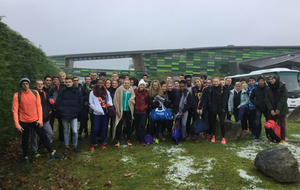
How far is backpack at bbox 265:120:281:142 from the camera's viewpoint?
5672 mm

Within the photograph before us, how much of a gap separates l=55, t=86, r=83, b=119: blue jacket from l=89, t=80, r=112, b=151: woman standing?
1.44 ft

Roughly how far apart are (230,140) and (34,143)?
18.6 feet

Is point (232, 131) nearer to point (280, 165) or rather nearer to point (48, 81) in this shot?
point (280, 165)

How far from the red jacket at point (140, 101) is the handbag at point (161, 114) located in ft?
1.04

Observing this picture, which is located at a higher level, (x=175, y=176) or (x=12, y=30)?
(x=12, y=30)

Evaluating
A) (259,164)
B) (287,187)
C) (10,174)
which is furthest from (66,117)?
(287,187)

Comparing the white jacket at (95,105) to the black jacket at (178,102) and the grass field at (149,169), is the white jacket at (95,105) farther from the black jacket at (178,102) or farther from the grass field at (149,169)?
the black jacket at (178,102)

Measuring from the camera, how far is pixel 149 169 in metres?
4.45

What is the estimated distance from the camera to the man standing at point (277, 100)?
225 inches

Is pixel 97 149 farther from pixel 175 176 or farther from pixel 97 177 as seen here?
pixel 175 176

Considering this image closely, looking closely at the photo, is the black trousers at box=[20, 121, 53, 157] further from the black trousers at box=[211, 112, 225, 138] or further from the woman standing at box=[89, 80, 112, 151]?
the black trousers at box=[211, 112, 225, 138]

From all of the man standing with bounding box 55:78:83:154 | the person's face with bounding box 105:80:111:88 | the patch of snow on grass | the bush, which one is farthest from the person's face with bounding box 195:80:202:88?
the bush

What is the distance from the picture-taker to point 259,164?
406 cm

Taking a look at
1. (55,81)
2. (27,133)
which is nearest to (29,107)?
(27,133)
